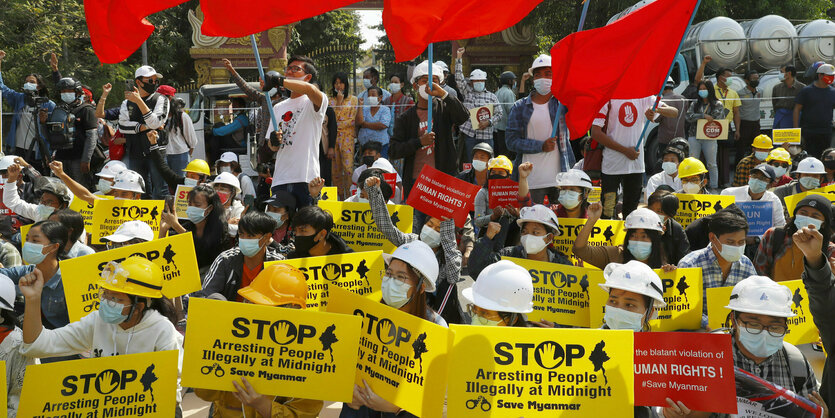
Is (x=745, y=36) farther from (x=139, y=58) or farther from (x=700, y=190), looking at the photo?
(x=139, y=58)

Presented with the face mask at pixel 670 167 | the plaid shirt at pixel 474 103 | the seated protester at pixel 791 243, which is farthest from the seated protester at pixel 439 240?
the plaid shirt at pixel 474 103

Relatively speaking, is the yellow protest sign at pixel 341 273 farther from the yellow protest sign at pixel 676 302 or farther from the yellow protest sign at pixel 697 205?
the yellow protest sign at pixel 697 205

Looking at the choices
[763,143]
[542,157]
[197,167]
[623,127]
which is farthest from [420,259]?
[763,143]

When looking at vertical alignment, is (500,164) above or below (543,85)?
below

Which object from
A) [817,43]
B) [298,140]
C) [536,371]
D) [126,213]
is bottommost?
[536,371]

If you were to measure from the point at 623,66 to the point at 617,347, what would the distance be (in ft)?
13.0

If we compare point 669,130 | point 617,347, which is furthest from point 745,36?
point 617,347

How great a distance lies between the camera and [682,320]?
232 inches

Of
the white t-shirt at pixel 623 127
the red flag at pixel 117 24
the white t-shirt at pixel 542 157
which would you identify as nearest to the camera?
the red flag at pixel 117 24

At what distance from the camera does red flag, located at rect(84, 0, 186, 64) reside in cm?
710

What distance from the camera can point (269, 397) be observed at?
462 cm

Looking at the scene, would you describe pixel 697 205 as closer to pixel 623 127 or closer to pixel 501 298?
pixel 623 127

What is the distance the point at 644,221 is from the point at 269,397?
137 inches

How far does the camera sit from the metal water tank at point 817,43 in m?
17.8
